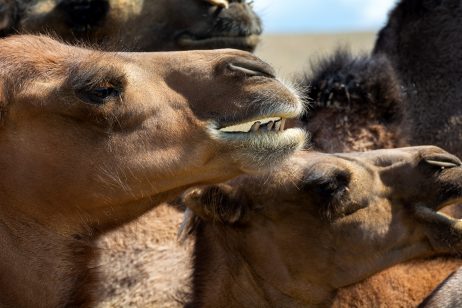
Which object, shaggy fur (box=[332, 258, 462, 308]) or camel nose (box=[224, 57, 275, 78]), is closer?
camel nose (box=[224, 57, 275, 78])

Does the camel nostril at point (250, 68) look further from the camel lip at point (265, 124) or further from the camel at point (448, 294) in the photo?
the camel at point (448, 294)

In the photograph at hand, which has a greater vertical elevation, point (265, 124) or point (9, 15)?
point (265, 124)

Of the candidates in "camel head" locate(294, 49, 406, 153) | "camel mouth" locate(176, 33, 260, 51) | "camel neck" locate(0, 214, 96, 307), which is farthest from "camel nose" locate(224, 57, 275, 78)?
"camel mouth" locate(176, 33, 260, 51)

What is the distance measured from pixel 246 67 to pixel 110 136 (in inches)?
21.3

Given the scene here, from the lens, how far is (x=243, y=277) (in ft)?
14.7

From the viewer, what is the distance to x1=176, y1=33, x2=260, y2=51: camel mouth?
6043 mm

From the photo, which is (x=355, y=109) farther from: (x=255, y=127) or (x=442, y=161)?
(x=255, y=127)

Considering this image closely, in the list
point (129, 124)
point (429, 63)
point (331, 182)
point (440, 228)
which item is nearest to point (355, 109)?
point (429, 63)

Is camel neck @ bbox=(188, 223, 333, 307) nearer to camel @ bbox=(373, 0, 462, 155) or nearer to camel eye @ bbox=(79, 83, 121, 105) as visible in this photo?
camel eye @ bbox=(79, 83, 121, 105)

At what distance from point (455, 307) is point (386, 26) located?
257cm

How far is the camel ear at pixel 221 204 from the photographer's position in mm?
4387

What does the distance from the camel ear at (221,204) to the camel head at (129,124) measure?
589mm

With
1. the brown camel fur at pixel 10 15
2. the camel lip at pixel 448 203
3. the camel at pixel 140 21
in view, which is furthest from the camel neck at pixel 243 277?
the brown camel fur at pixel 10 15

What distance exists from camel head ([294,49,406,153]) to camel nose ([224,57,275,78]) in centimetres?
155
